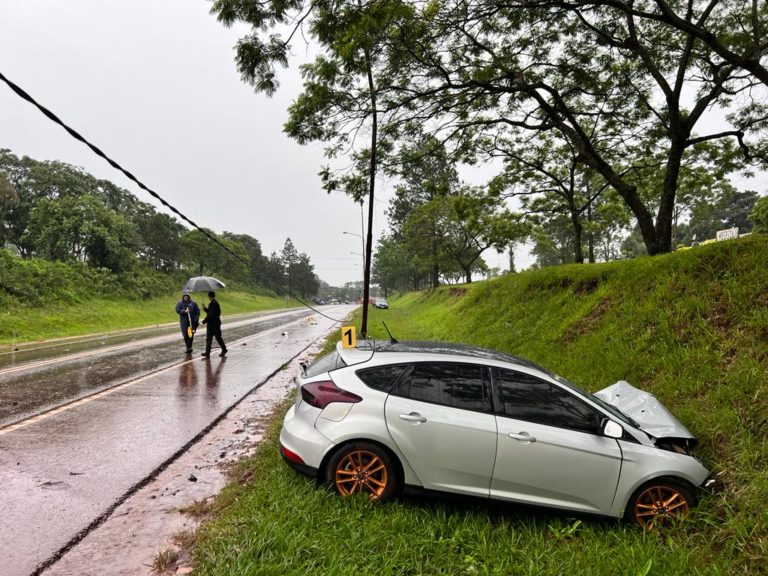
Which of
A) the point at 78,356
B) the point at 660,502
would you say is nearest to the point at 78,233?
the point at 78,356

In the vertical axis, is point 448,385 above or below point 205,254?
below

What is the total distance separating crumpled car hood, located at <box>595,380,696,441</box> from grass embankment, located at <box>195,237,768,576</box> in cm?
39

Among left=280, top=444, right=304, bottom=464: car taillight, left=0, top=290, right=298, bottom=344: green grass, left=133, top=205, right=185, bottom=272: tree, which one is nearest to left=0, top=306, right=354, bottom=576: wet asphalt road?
left=280, top=444, right=304, bottom=464: car taillight

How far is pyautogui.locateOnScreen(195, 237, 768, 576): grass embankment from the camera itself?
2906mm

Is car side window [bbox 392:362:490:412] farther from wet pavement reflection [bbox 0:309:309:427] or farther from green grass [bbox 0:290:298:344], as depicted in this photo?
green grass [bbox 0:290:298:344]

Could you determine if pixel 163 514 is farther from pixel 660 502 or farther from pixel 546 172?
pixel 546 172

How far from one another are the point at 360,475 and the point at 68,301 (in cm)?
2556

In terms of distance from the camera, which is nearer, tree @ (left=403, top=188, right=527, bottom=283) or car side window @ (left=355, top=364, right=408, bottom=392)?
car side window @ (left=355, top=364, right=408, bottom=392)

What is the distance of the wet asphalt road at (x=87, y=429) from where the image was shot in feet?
11.0

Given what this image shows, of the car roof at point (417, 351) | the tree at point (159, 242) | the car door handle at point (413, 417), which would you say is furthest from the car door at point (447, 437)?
the tree at point (159, 242)

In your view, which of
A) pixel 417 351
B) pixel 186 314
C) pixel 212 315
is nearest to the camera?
pixel 417 351

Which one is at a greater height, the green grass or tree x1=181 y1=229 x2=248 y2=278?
tree x1=181 y1=229 x2=248 y2=278

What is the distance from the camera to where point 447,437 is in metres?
3.56

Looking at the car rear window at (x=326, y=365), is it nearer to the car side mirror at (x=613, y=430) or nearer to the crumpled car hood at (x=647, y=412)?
the car side mirror at (x=613, y=430)
